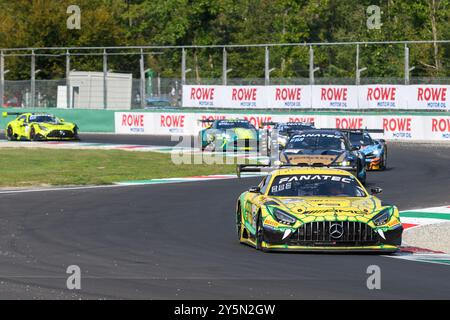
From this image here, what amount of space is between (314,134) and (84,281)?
48.9ft

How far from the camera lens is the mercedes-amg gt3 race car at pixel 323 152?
2423 centimetres

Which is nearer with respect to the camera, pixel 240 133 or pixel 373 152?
pixel 373 152

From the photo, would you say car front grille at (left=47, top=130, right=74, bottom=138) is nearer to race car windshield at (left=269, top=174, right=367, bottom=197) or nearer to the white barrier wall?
the white barrier wall

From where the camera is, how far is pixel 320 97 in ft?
149

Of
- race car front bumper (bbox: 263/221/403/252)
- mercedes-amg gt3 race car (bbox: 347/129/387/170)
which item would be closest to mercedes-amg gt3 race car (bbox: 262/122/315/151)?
mercedes-amg gt3 race car (bbox: 347/129/387/170)

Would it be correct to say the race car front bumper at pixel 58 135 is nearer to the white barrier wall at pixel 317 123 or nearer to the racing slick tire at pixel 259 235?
the white barrier wall at pixel 317 123

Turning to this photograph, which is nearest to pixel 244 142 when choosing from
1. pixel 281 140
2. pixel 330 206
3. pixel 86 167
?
pixel 281 140

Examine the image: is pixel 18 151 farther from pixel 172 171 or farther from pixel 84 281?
pixel 84 281

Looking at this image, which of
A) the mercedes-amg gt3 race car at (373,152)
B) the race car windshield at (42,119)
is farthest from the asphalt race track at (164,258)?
the race car windshield at (42,119)

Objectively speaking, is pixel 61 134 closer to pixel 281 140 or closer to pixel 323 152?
pixel 281 140

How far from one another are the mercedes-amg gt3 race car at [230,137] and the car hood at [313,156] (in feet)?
41.8

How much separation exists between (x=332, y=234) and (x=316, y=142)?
1146cm

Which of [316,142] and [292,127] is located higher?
[292,127]

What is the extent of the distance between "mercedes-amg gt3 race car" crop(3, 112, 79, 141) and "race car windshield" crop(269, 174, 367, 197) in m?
31.0
